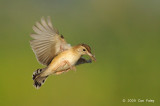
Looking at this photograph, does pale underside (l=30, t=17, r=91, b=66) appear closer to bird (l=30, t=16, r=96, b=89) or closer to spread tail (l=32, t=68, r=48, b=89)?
bird (l=30, t=16, r=96, b=89)

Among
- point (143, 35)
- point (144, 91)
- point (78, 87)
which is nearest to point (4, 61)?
point (78, 87)

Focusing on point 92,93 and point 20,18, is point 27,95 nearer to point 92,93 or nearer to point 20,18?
point 92,93

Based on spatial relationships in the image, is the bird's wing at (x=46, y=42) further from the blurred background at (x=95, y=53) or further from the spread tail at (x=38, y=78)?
the blurred background at (x=95, y=53)

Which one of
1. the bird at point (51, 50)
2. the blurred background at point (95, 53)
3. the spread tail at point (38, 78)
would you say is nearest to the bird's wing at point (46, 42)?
the bird at point (51, 50)

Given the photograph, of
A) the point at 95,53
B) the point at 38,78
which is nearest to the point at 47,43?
the point at 38,78

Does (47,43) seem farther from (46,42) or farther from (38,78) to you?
(38,78)

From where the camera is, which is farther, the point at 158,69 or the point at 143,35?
the point at 143,35
